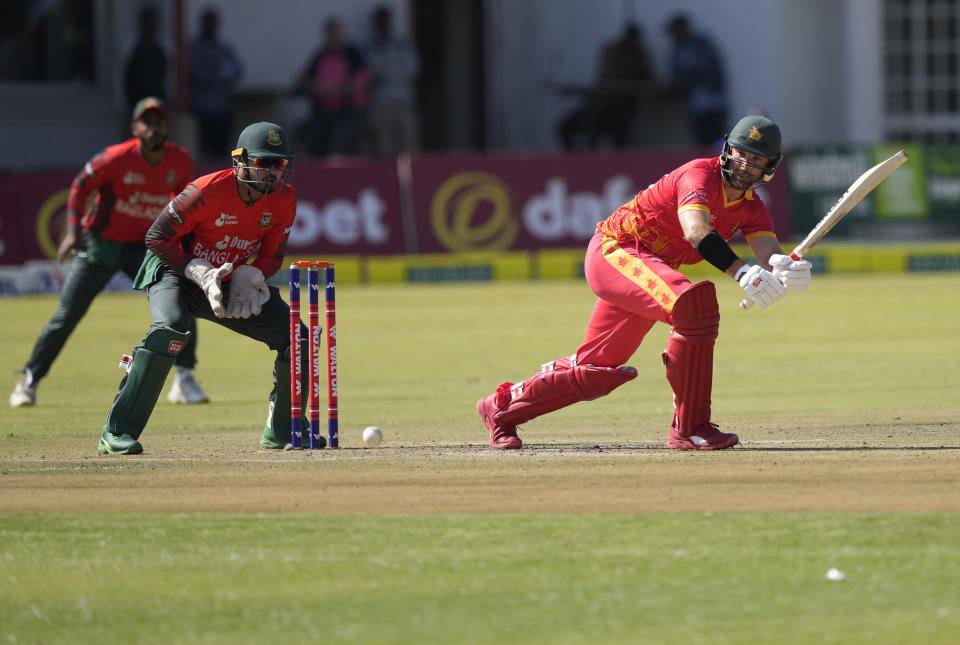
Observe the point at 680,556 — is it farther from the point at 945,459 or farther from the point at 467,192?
the point at 467,192

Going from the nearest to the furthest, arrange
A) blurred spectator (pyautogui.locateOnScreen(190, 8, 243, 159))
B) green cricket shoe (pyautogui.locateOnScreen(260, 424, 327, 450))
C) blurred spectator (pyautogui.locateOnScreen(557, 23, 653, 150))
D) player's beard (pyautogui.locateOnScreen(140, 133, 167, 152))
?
green cricket shoe (pyautogui.locateOnScreen(260, 424, 327, 450)) → player's beard (pyautogui.locateOnScreen(140, 133, 167, 152)) → blurred spectator (pyautogui.locateOnScreen(190, 8, 243, 159)) → blurred spectator (pyautogui.locateOnScreen(557, 23, 653, 150))

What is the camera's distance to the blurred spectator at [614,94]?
27031 mm

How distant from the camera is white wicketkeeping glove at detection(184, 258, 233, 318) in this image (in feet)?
27.3

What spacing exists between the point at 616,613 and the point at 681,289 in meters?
2.87

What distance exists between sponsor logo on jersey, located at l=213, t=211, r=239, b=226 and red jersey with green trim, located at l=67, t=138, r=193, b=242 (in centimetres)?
298

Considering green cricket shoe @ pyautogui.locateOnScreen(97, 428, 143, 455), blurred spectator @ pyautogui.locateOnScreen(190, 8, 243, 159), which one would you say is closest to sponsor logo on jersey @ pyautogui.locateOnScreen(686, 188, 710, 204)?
green cricket shoe @ pyautogui.locateOnScreen(97, 428, 143, 455)

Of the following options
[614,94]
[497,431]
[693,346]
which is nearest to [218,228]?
[497,431]

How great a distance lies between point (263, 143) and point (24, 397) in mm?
4094

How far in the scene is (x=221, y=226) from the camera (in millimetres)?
8656

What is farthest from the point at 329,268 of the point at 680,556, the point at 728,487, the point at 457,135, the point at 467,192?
the point at 457,135

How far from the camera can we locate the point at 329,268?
8.52m

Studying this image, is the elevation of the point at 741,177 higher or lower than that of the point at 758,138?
lower

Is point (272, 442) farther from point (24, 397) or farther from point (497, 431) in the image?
point (24, 397)

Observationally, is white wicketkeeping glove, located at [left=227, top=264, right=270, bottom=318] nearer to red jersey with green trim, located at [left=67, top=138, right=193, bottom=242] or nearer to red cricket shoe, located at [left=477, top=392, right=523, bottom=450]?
red cricket shoe, located at [left=477, top=392, right=523, bottom=450]
